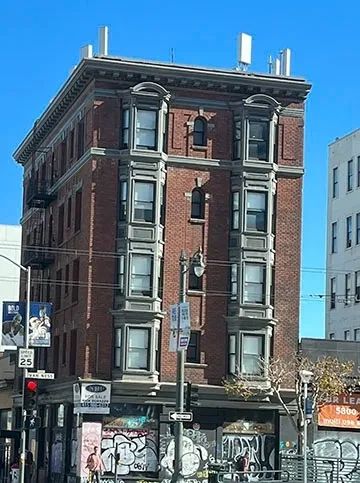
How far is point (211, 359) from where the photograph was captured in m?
52.9

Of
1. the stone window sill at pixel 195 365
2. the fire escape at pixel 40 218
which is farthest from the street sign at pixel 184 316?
the fire escape at pixel 40 218

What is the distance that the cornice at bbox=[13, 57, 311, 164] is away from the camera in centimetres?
5238

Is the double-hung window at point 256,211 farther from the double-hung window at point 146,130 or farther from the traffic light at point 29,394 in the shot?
the traffic light at point 29,394

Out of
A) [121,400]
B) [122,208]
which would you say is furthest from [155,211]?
[121,400]

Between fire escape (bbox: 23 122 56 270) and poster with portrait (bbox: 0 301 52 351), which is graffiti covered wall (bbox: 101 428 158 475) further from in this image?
poster with portrait (bbox: 0 301 52 351)

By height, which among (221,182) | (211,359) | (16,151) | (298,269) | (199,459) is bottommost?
(199,459)

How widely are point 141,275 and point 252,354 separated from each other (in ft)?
22.0

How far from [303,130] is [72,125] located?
39.8 feet

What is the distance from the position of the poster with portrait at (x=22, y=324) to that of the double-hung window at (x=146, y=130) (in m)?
15.3

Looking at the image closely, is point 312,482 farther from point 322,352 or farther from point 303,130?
point 303,130

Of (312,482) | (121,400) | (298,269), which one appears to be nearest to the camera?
(312,482)

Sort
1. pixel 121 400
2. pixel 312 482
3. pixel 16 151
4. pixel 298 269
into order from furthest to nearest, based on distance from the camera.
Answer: pixel 16 151, pixel 298 269, pixel 121 400, pixel 312 482

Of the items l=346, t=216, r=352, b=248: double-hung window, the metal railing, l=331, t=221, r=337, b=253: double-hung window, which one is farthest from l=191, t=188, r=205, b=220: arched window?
l=331, t=221, r=337, b=253: double-hung window

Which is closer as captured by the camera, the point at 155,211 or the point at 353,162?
the point at 155,211
